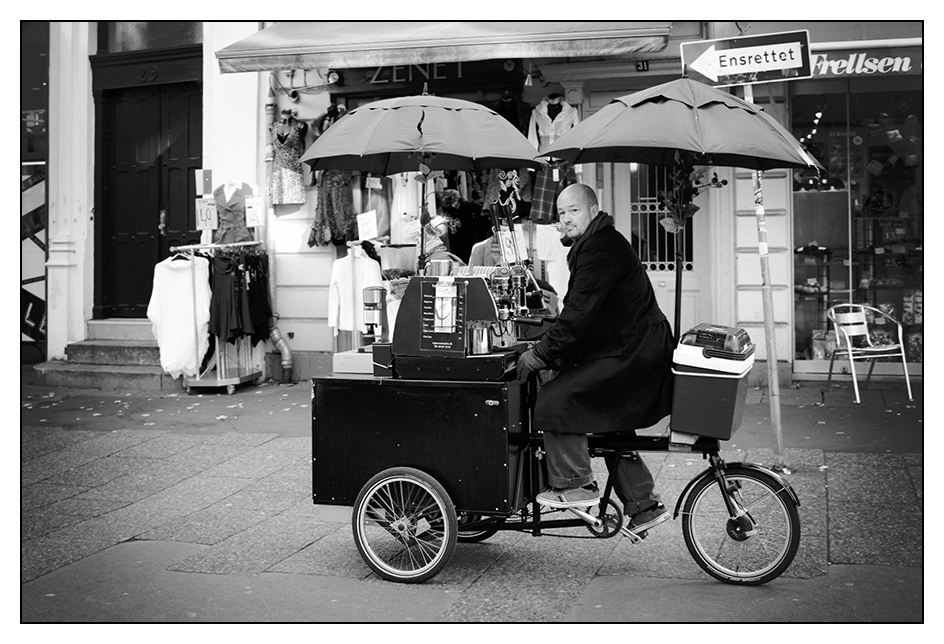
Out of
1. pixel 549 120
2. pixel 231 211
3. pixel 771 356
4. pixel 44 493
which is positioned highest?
pixel 549 120

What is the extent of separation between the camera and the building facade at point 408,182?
10.9 m

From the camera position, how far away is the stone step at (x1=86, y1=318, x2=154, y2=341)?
43.2ft

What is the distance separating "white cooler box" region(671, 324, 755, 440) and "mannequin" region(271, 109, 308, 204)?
7.95m

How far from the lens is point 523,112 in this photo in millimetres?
11461

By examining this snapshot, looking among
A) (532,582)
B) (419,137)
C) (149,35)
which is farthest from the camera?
(149,35)

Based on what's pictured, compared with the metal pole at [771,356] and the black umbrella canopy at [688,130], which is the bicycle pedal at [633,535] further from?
the metal pole at [771,356]

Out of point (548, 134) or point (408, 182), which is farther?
point (408, 182)

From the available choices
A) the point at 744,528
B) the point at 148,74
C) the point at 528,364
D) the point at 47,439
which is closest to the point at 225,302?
the point at 47,439

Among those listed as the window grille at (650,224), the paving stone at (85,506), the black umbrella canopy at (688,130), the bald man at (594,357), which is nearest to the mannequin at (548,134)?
the window grille at (650,224)

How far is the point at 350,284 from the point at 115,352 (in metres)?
3.35

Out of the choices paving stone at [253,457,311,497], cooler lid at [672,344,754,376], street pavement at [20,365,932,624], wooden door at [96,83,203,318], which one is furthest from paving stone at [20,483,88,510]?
wooden door at [96,83,203,318]

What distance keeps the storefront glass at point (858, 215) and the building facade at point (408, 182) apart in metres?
0.02

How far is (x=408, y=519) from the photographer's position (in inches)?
214

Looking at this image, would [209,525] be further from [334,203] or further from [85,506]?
[334,203]
